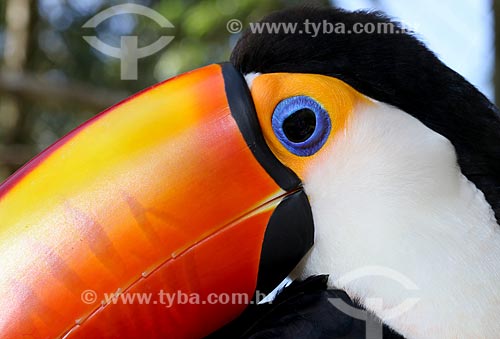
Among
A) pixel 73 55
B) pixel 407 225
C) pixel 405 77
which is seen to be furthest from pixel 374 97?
pixel 73 55

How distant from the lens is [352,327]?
1.68 metres

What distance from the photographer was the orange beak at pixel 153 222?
5.17 ft

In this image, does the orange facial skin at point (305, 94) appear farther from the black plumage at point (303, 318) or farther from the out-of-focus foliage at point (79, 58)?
the out-of-focus foliage at point (79, 58)

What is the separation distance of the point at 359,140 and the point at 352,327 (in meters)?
0.44

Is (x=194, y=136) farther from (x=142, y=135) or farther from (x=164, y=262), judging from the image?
(x=164, y=262)

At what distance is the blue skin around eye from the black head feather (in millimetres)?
94

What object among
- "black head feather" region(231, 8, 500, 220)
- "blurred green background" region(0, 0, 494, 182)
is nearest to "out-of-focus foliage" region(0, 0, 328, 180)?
"blurred green background" region(0, 0, 494, 182)

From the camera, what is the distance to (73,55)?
10.4 metres

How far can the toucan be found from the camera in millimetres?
1611

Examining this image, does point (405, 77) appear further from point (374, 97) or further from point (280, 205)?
point (280, 205)

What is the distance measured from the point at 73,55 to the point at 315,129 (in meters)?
9.13

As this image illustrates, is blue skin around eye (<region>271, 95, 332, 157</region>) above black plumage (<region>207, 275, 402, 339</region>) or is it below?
above

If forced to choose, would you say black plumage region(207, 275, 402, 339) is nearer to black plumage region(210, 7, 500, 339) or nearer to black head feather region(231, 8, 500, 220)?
black plumage region(210, 7, 500, 339)

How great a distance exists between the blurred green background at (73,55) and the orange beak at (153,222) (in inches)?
37.1
